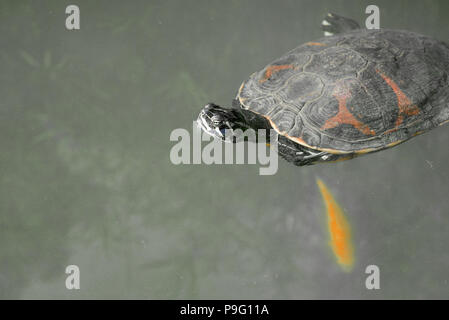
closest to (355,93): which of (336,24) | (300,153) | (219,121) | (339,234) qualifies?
(300,153)

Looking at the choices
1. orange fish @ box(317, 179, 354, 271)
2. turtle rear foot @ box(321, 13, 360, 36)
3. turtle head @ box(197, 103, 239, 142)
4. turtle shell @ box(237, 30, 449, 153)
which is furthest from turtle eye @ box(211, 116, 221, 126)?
turtle rear foot @ box(321, 13, 360, 36)

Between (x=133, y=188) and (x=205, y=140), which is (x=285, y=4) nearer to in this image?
(x=205, y=140)

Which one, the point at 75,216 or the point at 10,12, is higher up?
the point at 10,12

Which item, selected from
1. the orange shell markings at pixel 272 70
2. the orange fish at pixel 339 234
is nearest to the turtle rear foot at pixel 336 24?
Answer: the orange shell markings at pixel 272 70

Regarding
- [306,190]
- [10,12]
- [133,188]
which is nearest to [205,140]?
[133,188]

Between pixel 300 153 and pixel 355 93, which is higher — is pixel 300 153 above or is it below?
below

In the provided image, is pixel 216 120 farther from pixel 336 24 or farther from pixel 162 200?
pixel 336 24
